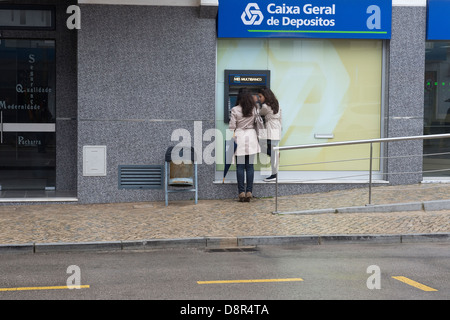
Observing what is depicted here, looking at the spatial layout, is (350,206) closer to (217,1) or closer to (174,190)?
(174,190)

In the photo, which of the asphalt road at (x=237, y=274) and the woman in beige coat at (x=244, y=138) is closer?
the asphalt road at (x=237, y=274)

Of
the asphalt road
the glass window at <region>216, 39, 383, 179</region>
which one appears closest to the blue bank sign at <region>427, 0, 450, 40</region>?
the glass window at <region>216, 39, 383, 179</region>

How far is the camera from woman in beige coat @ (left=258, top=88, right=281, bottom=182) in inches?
507

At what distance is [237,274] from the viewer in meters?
7.19

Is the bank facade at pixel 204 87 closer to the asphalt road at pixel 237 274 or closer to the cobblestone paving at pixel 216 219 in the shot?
the cobblestone paving at pixel 216 219

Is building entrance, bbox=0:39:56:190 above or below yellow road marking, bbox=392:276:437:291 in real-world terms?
above

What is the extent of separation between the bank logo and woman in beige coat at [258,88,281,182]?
1270mm

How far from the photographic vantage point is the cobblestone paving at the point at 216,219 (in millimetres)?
9562

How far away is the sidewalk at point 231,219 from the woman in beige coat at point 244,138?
385mm

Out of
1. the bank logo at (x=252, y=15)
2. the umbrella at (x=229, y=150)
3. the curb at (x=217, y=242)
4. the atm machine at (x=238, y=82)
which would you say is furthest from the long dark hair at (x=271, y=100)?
the curb at (x=217, y=242)

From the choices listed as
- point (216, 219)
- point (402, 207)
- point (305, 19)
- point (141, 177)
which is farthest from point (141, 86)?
point (402, 207)

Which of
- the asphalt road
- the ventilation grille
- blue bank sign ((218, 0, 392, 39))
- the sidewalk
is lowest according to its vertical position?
the asphalt road

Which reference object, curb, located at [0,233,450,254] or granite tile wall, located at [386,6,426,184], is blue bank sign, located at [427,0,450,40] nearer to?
granite tile wall, located at [386,6,426,184]
